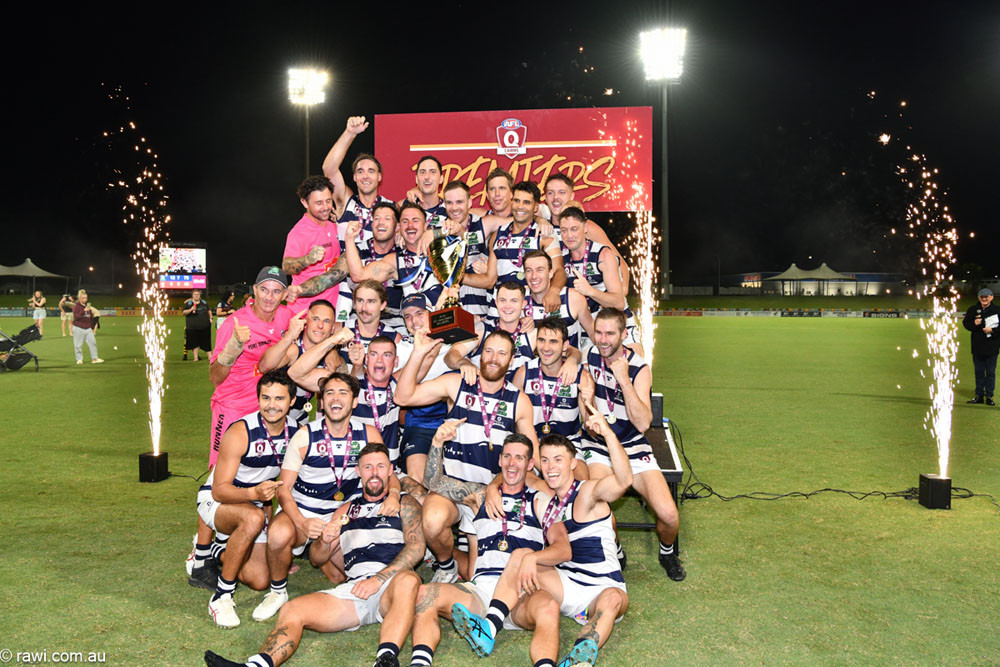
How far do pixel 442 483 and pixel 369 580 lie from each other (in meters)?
0.90

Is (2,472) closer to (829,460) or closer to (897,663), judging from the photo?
(897,663)

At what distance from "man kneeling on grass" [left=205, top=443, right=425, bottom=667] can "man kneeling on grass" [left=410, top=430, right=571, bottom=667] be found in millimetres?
138

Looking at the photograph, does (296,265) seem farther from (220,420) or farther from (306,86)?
(306,86)

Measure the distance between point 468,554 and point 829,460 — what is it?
511cm

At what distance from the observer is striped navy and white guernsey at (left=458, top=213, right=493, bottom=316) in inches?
248

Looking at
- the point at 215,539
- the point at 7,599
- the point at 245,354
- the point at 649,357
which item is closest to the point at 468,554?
the point at 215,539

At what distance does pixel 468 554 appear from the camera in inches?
197

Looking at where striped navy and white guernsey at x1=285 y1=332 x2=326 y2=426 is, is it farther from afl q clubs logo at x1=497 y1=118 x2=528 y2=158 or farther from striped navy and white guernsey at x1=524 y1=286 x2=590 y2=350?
afl q clubs logo at x1=497 y1=118 x2=528 y2=158

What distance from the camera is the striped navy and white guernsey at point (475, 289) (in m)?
6.30

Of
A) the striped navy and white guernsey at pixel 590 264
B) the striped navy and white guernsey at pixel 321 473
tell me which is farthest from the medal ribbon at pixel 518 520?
the striped navy and white guernsey at pixel 590 264

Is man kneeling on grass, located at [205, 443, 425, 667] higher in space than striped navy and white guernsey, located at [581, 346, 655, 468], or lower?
lower

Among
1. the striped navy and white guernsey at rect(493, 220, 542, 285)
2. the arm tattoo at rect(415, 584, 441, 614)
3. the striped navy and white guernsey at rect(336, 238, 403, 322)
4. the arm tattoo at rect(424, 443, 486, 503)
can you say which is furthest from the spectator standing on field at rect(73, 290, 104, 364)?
the arm tattoo at rect(415, 584, 441, 614)

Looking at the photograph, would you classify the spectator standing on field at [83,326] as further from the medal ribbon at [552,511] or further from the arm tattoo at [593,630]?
the arm tattoo at [593,630]

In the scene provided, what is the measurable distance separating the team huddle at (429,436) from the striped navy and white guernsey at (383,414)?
2cm
